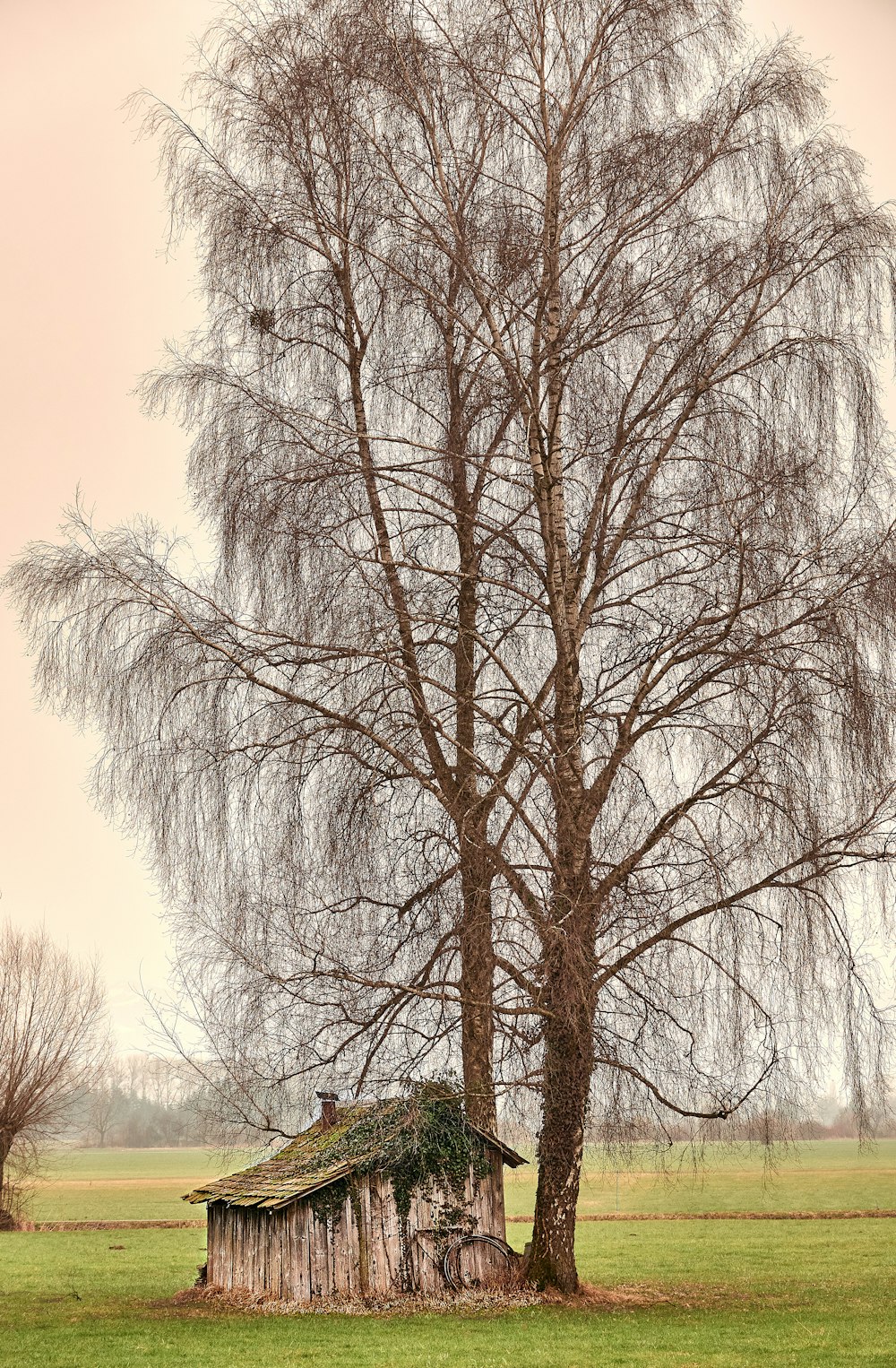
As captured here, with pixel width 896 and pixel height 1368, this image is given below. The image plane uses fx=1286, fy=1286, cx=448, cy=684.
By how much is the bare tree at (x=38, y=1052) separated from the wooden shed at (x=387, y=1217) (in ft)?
71.9

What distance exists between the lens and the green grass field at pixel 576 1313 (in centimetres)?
1295

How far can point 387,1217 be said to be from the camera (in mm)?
15719

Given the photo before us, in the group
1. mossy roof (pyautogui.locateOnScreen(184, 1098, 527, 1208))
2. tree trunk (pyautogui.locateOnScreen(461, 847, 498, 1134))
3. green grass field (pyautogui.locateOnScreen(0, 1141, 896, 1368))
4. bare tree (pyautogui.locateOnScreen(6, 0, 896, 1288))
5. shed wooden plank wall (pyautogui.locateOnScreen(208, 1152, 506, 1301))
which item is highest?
bare tree (pyautogui.locateOnScreen(6, 0, 896, 1288))

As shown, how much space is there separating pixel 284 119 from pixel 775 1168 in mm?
12433

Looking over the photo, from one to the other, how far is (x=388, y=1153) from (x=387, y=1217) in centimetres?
79

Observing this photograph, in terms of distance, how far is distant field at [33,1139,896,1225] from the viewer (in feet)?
135

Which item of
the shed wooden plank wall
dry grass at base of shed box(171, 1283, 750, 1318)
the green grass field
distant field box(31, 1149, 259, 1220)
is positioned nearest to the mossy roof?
the shed wooden plank wall

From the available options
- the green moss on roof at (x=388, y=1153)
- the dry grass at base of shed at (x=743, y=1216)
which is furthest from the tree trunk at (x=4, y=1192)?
the green moss on roof at (x=388, y=1153)

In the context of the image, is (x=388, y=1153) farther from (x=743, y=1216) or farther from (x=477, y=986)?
(x=743, y=1216)

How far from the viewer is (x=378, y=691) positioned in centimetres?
1381

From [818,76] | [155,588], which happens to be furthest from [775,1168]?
[818,76]

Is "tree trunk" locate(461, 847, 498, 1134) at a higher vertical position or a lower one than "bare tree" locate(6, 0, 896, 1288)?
lower

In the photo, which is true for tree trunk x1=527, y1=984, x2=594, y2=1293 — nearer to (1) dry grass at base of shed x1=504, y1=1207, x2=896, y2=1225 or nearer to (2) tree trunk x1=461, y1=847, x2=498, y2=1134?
(2) tree trunk x1=461, y1=847, x2=498, y2=1134

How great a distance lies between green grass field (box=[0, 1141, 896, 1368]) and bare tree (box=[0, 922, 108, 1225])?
265 cm
